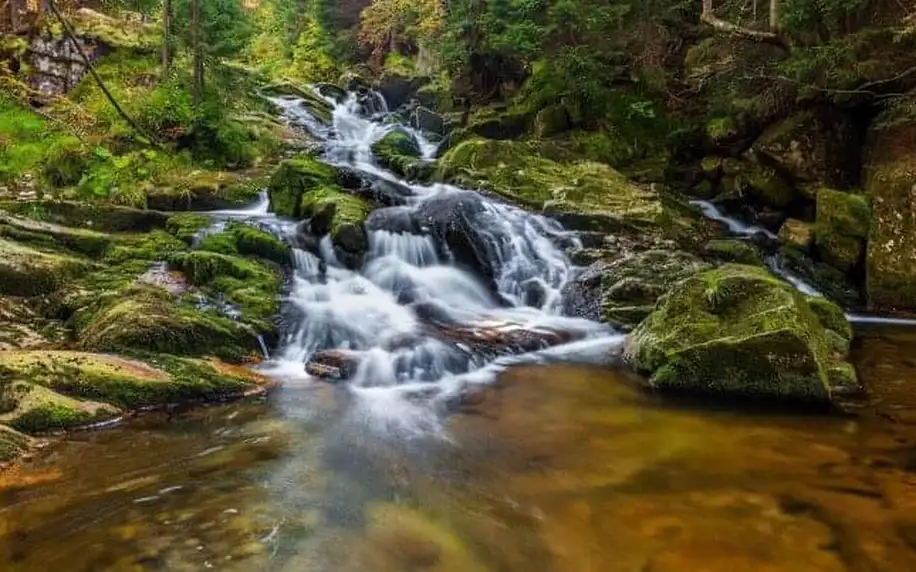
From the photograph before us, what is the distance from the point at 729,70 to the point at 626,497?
39.4 ft

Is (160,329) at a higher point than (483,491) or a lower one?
higher

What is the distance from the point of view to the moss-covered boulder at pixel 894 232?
411 inches

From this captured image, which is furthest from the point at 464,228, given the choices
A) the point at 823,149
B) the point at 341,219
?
the point at 823,149

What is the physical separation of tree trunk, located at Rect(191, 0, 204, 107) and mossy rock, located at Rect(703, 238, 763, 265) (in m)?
12.4

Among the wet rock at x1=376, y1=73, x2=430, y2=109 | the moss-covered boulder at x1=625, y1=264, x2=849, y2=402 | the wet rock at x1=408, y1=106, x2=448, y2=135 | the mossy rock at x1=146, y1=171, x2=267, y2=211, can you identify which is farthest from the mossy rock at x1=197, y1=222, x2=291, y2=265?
the wet rock at x1=376, y1=73, x2=430, y2=109

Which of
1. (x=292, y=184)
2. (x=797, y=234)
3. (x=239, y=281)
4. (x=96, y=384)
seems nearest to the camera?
(x=96, y=384)

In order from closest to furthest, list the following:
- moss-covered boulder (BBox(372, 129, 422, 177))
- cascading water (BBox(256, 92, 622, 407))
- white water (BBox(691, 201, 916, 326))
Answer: cascading water (BBox(256, 92, 622, 407)), white water (BBox(691, 201, 916, 326)), moss-covered boulder (BBox(372, 129, 422, 177))

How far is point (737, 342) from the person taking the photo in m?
6.84

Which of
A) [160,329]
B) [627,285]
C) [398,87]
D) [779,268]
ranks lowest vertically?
[160,329]

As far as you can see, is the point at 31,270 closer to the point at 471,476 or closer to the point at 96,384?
the point at 96,384

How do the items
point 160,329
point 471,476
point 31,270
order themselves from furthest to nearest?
point 31,270
point 160,329
point 471,476

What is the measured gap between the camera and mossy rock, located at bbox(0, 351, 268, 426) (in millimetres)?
5727

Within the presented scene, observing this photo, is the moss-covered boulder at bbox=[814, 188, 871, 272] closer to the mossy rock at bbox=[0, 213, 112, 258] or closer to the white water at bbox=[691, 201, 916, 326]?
the white water at bbox=[691, 201, 916, 326]

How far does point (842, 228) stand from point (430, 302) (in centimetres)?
710
